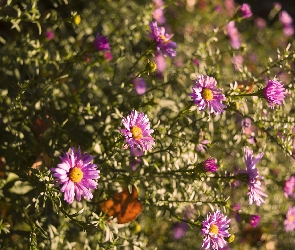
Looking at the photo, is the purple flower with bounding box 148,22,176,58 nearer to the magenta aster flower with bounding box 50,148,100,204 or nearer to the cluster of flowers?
the cluster of flowers

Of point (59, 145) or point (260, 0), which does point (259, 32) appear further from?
point (59, 145)

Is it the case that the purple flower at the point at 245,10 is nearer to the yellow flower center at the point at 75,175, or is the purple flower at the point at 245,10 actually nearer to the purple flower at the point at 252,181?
the purple flower at the point at 252,181

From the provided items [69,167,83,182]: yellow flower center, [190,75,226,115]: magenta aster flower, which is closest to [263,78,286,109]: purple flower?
[190,75,226,115]: magenta aster flower

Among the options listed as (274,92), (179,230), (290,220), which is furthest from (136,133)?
(290,220)

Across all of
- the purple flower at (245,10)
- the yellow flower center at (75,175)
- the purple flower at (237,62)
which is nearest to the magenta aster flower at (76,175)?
the yellow flower center at (75,175)

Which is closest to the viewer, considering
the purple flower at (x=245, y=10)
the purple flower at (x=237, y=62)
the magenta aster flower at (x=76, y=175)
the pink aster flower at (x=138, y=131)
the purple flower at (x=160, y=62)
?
the magenta aster flower at (x=76, y=175)
